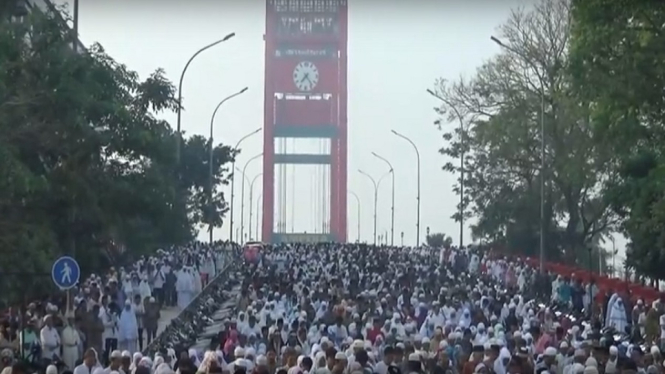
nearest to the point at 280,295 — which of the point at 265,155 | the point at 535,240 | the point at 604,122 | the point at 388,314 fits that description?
the point at 388,314

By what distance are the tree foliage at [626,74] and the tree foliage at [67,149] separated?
866 centimetres

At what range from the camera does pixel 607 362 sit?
1658 cm

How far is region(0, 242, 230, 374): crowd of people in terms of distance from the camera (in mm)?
18828

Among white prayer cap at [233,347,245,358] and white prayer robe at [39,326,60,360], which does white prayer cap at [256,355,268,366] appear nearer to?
white prayer cap at [233,347,245,358]

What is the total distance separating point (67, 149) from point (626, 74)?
414 inches

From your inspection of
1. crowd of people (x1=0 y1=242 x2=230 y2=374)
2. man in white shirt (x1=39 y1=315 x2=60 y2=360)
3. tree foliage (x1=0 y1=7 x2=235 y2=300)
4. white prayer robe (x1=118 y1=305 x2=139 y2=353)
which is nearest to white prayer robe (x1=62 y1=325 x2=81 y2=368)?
crowd of people (x1=0 y1=242 x2=230 y2=374)

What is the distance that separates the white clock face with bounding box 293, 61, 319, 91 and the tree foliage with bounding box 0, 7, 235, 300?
60.4 metres

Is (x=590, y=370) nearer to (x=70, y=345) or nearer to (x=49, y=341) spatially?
(x=49, y=341)

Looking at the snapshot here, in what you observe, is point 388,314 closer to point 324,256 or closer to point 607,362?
point 607,362

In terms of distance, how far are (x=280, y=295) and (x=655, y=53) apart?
8.32m

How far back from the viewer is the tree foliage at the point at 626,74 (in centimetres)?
2823

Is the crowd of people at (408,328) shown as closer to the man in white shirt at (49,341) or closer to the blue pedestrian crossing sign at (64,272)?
the man in white shirt at (49,341)

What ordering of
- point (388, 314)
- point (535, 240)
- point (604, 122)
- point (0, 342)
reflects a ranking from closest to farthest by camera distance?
point (0, 342) < point (388, 314) < point (604, 122) < point (535, 240)

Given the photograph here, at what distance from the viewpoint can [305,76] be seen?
95.3m
